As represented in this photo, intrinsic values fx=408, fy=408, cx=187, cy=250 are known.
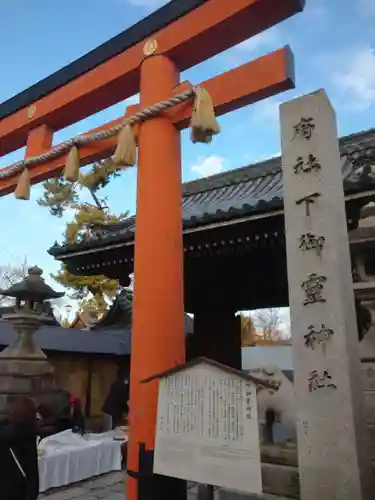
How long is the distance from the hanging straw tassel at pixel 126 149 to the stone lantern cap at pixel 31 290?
6.97 ft

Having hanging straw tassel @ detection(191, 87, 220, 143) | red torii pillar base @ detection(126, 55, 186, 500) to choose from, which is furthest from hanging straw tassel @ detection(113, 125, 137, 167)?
hanging straw tassel @ detection(191, 87, 220, 143)

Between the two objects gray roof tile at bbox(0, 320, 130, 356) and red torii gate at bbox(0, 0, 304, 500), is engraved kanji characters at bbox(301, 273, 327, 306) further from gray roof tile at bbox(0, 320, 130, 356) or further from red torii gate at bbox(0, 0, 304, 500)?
gray roof tile at bbox(0, 320, 130, 356)

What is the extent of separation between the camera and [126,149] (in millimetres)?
3826

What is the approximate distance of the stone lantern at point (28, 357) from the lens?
463 cm

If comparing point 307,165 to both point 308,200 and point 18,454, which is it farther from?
point 18,454

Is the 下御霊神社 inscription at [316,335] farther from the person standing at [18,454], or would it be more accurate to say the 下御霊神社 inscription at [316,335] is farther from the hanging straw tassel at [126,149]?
the hanging straw tassel at [126,149]

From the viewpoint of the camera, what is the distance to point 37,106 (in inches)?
211

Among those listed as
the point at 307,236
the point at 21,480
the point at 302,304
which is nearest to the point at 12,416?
the point at 21,480

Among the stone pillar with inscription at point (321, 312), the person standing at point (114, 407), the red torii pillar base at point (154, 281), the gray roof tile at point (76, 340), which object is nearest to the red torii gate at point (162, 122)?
the red torii pillar base at point (154, 281)

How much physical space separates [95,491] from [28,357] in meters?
2.38

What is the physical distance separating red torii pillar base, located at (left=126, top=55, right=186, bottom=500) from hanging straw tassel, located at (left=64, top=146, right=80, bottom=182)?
1.00 meters

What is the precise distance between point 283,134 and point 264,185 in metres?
3.68

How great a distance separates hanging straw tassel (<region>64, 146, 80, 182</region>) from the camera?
4484 millimetres

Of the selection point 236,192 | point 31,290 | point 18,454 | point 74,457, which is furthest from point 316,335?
point 74,457
